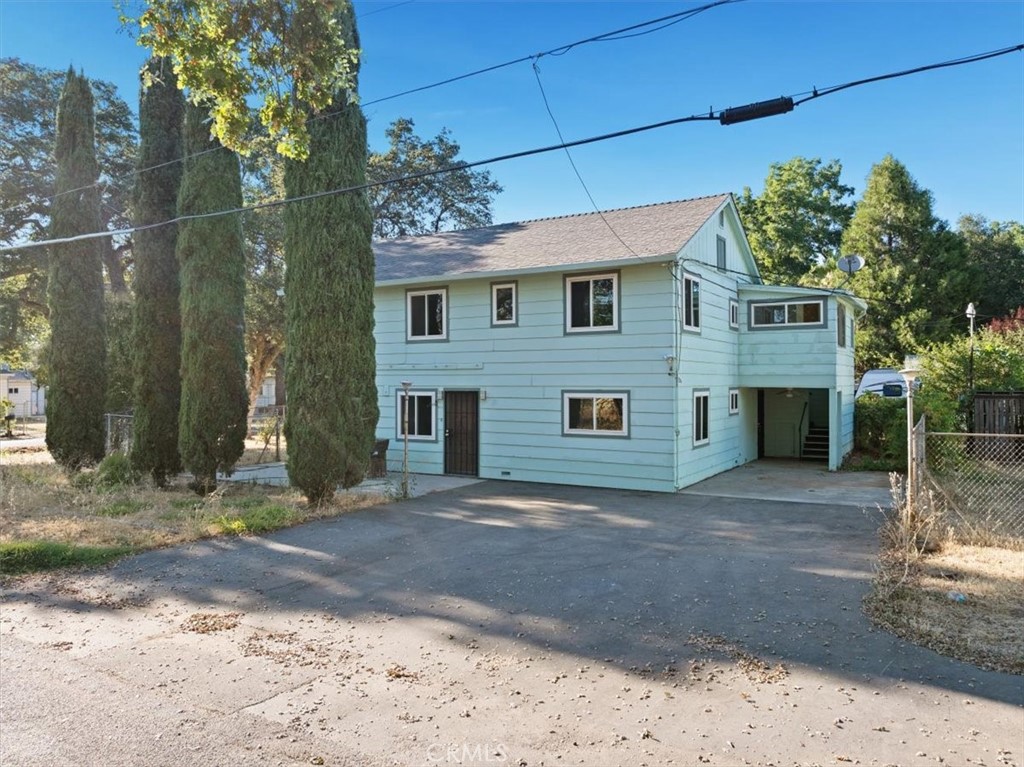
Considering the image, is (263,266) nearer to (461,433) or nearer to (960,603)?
(461,433)

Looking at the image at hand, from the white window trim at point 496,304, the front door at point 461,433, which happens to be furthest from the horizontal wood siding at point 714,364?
the front door at point 461,433

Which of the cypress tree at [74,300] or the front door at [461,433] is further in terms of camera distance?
the front door at [461,433]

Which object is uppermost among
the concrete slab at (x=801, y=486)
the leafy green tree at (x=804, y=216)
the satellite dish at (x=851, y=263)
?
the leafy green tree at (x=804, y=216)

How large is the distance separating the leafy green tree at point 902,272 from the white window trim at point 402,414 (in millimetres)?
21883

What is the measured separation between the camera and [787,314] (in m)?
15.6

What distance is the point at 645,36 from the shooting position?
Answer: 680 cm

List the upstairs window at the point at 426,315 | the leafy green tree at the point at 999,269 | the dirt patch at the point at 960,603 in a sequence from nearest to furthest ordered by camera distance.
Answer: the dirt patch at the point at 960,603, the upstairs window at the point at 426,315, the leafy green tree at the point at 999,269

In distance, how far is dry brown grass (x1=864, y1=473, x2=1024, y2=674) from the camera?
4.73 meters

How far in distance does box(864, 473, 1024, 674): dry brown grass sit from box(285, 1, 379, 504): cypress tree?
25.5 feet

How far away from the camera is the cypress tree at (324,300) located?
10.2m

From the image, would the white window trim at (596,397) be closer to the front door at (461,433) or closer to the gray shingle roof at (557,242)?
the front door at (461,433)

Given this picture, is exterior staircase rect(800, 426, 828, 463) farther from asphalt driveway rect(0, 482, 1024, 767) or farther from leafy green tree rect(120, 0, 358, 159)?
leafy green tree rect(120, 0, 358, 159)

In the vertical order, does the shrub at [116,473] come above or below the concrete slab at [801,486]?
above

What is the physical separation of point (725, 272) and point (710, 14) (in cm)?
884
